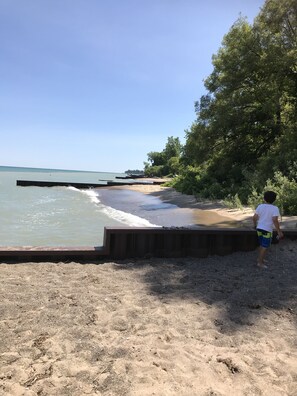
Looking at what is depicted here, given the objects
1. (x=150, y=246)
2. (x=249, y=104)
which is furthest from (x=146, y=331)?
(x=249, y=104)

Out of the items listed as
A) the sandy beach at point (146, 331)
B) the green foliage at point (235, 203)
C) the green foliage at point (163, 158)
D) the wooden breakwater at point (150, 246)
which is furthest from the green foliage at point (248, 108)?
the green foliage at point (163, 158)

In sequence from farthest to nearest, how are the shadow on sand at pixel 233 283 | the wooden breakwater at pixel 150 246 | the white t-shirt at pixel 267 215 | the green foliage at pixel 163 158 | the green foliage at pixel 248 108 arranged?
the green foliage at pixel 163 158
the green foliage at pixel 248 108
the white t-shirt at pixel 267 215
the wooden breakwater at pixel 150 246
the shadow on sand at pixel 233 283

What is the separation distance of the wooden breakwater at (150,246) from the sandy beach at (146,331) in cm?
43

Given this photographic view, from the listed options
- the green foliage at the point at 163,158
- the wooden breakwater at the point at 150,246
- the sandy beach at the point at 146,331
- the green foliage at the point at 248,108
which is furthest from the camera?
the green foliage at the point at 163,158

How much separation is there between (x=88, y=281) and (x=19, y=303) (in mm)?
1353

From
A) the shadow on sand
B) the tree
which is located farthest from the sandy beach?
the tree

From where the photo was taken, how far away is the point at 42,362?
3553 mm

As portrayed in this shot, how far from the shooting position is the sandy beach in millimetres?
3273

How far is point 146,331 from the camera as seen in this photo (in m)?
4.25

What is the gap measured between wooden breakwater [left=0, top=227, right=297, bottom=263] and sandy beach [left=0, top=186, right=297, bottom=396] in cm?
43

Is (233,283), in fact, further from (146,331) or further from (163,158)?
(163,158)

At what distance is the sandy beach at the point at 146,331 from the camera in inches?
129

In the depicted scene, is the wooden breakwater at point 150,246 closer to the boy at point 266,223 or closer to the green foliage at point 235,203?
the boy at point 266,223

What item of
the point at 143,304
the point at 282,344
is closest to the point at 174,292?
the point at 143,304
